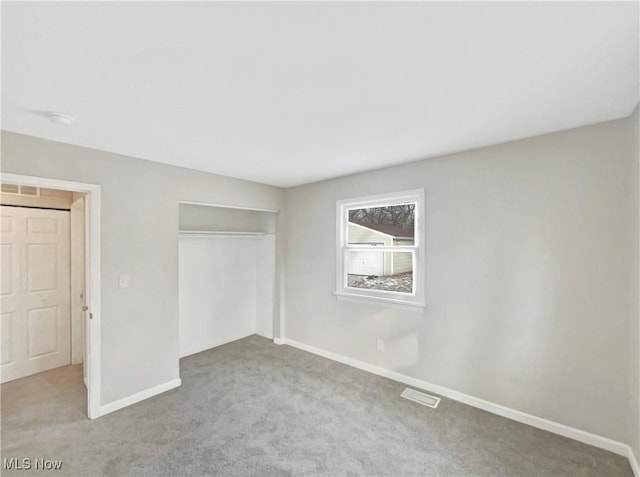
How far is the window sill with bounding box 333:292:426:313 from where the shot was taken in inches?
117

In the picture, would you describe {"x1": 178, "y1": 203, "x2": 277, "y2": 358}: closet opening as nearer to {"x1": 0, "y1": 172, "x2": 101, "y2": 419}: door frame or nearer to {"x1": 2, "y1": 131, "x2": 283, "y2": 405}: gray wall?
{"x1": 2, "y1": 131, "x2": 283, "y2": 405}: gray wall

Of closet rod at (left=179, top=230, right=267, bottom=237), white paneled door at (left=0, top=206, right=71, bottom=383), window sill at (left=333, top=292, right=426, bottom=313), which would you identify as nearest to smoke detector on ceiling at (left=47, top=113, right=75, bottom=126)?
closet rod at (left=179, top=230, right=267, bottom=237)

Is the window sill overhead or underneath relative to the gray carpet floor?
overhead

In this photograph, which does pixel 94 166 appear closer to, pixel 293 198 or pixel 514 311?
pixel 293 198

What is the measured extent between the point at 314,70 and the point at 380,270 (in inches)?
98.0

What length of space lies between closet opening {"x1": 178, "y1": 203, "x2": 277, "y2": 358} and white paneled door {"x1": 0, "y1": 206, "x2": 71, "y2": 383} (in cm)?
132

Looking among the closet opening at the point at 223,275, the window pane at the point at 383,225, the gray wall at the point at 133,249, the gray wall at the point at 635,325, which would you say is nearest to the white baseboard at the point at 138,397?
the gray wall at the point at 133,249

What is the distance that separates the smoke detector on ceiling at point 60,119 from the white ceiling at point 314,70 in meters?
0.07

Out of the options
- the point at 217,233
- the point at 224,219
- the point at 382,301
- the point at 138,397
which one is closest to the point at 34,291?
the point at 138,397

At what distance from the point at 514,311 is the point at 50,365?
503cm

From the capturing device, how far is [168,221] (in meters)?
3.00

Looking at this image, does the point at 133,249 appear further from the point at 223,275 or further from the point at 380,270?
the point at 380,270

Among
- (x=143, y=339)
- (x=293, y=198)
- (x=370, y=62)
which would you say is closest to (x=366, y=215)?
(x=293, y=198)

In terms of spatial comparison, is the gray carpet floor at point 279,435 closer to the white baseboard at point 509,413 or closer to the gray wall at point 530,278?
the white baseboard at point 509,413
